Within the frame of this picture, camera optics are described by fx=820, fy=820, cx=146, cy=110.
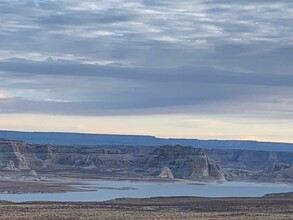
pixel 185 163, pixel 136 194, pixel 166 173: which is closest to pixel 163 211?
pixel 136 194

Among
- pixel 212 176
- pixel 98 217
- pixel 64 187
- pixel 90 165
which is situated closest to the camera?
pixel 98 217

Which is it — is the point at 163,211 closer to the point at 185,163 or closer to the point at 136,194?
the point at 136,194

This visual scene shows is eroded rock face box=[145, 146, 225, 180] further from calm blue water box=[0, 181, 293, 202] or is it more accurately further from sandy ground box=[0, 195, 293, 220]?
sandy ground box=[0, 195, 293, 220]

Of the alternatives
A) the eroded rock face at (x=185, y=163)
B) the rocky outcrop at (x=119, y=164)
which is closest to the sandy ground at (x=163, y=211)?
the rocky outcrop at (x=119, y=164)

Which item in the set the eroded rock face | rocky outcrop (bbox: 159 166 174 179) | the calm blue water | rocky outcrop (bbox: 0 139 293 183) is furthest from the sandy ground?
the eroded rock face

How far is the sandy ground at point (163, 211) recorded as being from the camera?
4762 centimetres

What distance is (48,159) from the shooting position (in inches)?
6693

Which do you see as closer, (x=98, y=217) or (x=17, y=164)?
(x=98, y=217)

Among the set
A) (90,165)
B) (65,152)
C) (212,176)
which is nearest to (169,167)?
(212,176)

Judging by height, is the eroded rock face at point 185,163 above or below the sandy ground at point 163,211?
above

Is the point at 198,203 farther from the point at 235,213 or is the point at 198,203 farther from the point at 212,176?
the point at 212,176

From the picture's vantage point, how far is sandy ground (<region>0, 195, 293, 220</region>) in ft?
156

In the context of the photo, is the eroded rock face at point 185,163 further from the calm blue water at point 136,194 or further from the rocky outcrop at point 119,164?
the calm blue water at point 136,194

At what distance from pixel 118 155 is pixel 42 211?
125 meters
